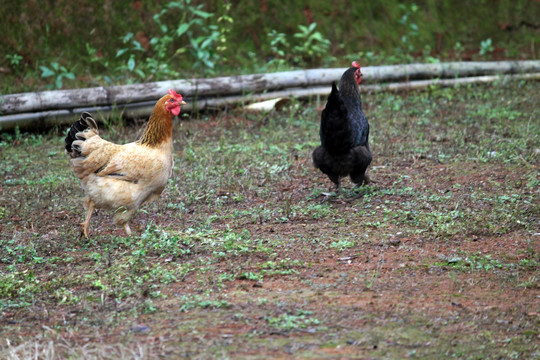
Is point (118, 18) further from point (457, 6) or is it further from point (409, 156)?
point (457, 6)

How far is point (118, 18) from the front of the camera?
38.0ft

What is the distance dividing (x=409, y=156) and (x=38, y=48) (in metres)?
6.61

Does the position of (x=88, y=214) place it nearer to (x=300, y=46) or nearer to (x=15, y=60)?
(x=15, y=60)

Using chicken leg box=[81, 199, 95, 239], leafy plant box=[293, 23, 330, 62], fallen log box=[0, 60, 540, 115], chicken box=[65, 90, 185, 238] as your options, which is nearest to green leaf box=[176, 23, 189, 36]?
fallen log box=[0, 60, 540, 115]

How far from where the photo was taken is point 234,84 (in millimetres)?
10336

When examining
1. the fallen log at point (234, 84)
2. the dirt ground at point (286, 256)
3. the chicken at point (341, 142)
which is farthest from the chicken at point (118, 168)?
the fallen log at point (234, 84)

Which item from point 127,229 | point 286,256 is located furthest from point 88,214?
point 286,256

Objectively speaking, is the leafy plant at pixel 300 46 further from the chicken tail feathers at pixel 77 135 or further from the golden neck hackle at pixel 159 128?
the chicken tail feathers at pixel 77 135

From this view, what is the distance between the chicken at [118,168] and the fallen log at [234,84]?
355 centimetres

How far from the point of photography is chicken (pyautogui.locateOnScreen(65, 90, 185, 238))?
5758 millimetres

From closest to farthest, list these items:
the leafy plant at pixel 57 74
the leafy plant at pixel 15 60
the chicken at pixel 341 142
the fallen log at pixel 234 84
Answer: the chicken at pixel 341 142 < the fallen log at pixel 234 84 < the leafy plant at pixel 57 74 < the leafy plant at pixel 15 60

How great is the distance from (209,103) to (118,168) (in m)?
4.65

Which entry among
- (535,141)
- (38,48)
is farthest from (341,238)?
(38,48)

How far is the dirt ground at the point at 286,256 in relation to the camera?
12.3 ft
